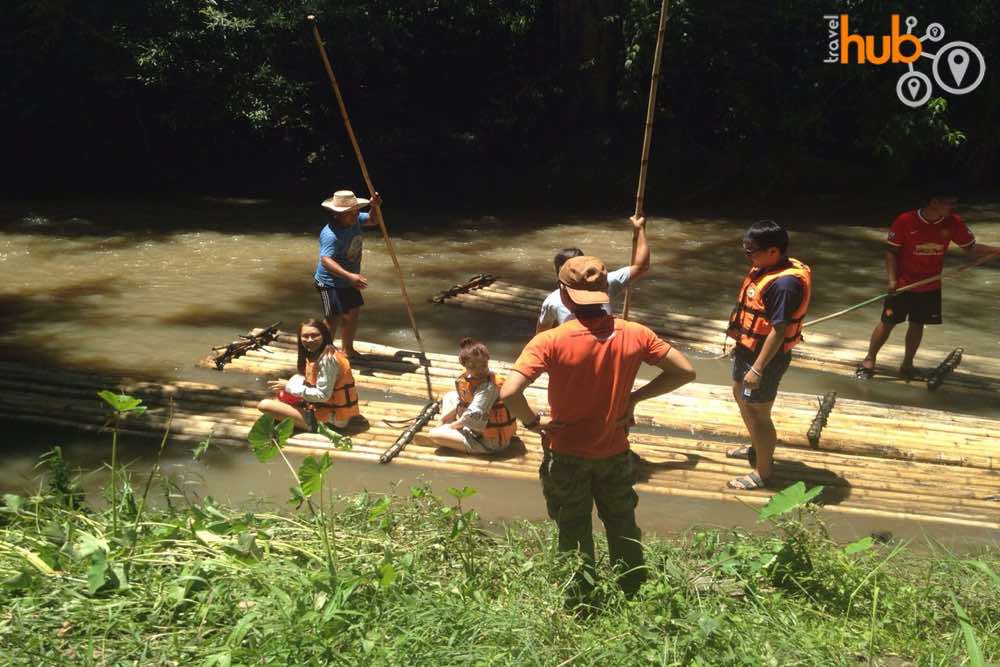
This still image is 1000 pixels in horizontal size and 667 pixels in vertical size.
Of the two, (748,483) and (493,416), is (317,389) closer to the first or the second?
(493,416)

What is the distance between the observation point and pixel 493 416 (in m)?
6.54

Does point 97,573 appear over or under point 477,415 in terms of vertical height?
over

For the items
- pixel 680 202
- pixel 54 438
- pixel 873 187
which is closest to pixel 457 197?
pixel 680 202

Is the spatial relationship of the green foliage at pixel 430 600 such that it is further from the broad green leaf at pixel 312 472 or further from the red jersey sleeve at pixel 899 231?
the red jersey sleeve at pixel 899 231

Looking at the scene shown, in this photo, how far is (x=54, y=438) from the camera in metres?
7.03

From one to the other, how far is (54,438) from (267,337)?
2.38 m

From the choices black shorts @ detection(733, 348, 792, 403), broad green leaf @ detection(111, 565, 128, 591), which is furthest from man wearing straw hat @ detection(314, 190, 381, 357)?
broad green leaf @ detection(111, 565, 128, 591)

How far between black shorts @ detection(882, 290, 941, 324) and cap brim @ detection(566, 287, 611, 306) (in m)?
4.60

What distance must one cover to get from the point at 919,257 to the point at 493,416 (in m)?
3.59

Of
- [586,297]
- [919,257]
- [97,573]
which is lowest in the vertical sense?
[97,573]

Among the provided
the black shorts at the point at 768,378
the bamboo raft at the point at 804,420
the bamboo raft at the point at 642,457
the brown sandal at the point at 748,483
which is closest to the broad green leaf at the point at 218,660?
the bamboo raft at the point at 642,457

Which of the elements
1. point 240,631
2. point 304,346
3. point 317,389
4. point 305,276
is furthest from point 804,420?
point 305,276

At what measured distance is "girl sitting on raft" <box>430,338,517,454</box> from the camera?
6488 millimetres

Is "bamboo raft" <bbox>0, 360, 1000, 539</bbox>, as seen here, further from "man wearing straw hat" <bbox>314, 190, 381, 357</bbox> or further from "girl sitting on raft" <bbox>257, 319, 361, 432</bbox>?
"man wearing straw hat" <bbox>314, 190, 381, 357</bbox>
